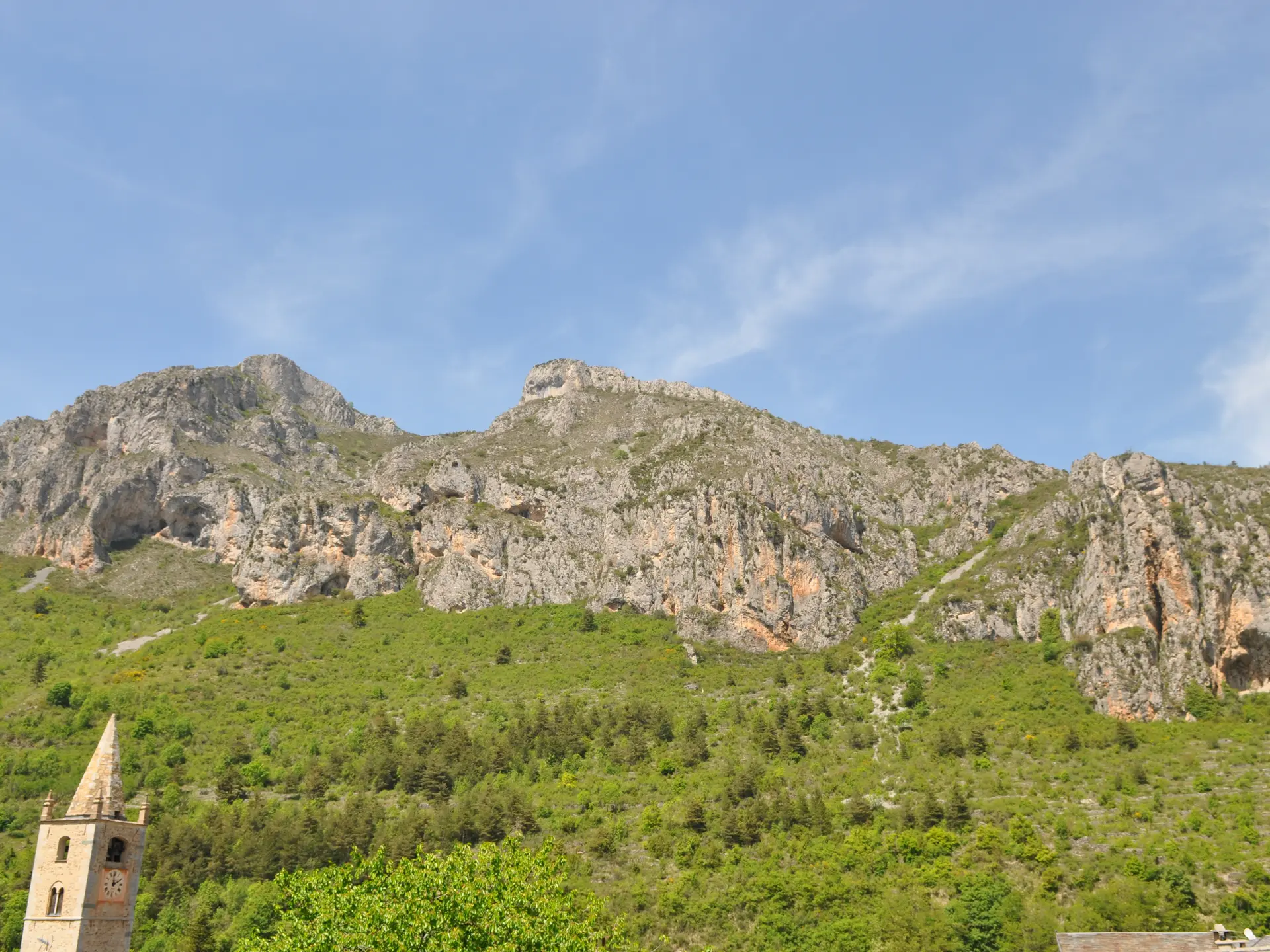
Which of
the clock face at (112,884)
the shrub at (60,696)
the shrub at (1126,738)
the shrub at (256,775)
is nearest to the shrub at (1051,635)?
the shrub at (1126,738)

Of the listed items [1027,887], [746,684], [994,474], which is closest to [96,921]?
[1027,887]

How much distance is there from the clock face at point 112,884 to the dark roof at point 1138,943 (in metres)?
Result: 32.2

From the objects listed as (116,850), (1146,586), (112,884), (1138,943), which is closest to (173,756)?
(116,850)

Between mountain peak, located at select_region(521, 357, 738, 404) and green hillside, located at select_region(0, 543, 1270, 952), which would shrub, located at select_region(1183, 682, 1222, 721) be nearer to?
green hillside, located at select_region(0, 543, 1270, 952)

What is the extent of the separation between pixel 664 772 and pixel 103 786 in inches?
1849

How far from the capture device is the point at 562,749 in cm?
8244

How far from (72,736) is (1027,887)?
241 feet

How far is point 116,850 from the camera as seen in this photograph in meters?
38.2

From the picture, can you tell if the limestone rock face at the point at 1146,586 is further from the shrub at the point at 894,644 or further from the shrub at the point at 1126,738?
the shrub at the point at 1126,738

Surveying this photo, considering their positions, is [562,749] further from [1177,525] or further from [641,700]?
[1177,525]

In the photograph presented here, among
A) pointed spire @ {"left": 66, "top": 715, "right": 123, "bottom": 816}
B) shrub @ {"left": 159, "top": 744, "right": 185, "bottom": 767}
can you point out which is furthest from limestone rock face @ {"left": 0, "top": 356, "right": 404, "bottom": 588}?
pointed spire @ {"left": 66, "top": 715, "right": 123, "bottom": 816}

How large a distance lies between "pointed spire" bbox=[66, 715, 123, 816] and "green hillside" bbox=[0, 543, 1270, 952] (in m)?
20.9

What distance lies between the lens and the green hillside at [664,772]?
191 ft

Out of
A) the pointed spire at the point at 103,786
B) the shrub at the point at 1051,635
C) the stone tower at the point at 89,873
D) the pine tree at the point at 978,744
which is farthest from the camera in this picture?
the shrub at the point at 1051,635
